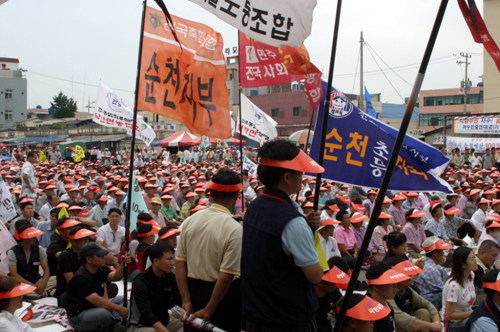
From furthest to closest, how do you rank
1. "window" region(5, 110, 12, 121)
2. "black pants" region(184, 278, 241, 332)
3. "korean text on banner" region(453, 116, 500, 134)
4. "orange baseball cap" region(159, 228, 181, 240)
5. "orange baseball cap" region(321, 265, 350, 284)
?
"window" region(5, 110, 12, 121) → "korean text on banner" region(453, 116, 500, 134) → "orange baseball cap" region(159, 228, 181, 240) → "orange baseball cap" region(321, 265, 350, 284) → "black pants" region(184, 278, 241, 332)

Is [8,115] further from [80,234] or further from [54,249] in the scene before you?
[80,234]

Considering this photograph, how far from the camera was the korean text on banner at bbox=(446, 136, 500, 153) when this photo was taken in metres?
23.3

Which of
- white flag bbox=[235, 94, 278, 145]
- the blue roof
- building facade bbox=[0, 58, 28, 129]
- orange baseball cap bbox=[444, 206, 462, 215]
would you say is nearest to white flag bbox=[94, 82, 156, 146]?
white flag bbox=[235, 94, 278, 145]

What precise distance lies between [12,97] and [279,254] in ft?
235

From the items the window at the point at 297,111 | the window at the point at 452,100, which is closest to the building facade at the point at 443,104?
the window at the point at 452,100

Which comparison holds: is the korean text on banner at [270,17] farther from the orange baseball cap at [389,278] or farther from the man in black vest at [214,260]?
the orange baseball cap at [389,278]

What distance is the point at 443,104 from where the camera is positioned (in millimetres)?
54250

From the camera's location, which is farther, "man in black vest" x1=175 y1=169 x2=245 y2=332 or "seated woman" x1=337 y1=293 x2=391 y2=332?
"seated woman" x1=337 y1=293 x2=391 y2=332

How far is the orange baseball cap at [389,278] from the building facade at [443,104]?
51.4 m

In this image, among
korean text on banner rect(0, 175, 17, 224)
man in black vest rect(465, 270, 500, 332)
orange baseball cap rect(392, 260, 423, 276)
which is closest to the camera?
man in black vest rect(465, 270, 500, 332)

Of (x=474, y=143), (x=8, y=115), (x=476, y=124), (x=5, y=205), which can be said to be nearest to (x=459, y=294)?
(x=5, y=205)

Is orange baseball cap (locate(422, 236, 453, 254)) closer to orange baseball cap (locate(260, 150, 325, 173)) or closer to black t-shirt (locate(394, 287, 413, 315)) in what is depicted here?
black t-shirt (locate(394, 287, 413, 315))

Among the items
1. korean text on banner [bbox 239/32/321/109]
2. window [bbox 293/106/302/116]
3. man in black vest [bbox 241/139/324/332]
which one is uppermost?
window [bbox 293/106/302/116]

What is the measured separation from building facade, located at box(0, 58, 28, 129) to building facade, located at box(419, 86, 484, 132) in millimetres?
54135
